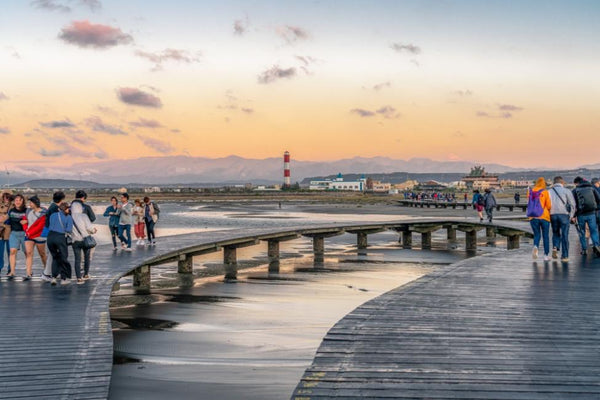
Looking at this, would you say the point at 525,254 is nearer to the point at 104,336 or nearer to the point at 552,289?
the point at 552,289

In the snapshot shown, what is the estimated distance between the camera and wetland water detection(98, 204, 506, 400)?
8.39 metres

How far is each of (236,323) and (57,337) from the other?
5.02 m

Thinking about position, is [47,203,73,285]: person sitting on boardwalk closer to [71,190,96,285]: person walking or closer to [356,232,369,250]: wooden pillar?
[71,190,96,285]: person walking

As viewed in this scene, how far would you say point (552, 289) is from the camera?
10.6m

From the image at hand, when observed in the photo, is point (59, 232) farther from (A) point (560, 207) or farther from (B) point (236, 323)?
(A) point (560, 207)

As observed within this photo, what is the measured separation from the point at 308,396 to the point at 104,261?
11739 millimetres

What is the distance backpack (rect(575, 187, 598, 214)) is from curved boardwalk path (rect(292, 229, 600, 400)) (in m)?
3.34

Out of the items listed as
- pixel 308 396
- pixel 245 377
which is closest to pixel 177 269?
pixel 245 377

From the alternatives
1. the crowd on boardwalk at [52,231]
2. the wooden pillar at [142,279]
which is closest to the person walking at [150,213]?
the wooden pillar at [142,279]

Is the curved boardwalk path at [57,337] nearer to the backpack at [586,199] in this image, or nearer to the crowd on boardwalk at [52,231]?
the crowd on boardwalk at [52,231]

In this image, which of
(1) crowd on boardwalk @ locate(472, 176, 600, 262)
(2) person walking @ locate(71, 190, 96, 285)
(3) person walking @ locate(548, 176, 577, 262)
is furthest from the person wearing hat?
(3) person walking @ locate(548, 176, 577, 262)

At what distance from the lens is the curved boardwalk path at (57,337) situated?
5973 millimetres

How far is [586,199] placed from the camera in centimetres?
1390

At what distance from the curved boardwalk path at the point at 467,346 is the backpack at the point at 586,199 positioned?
11.0 ft
